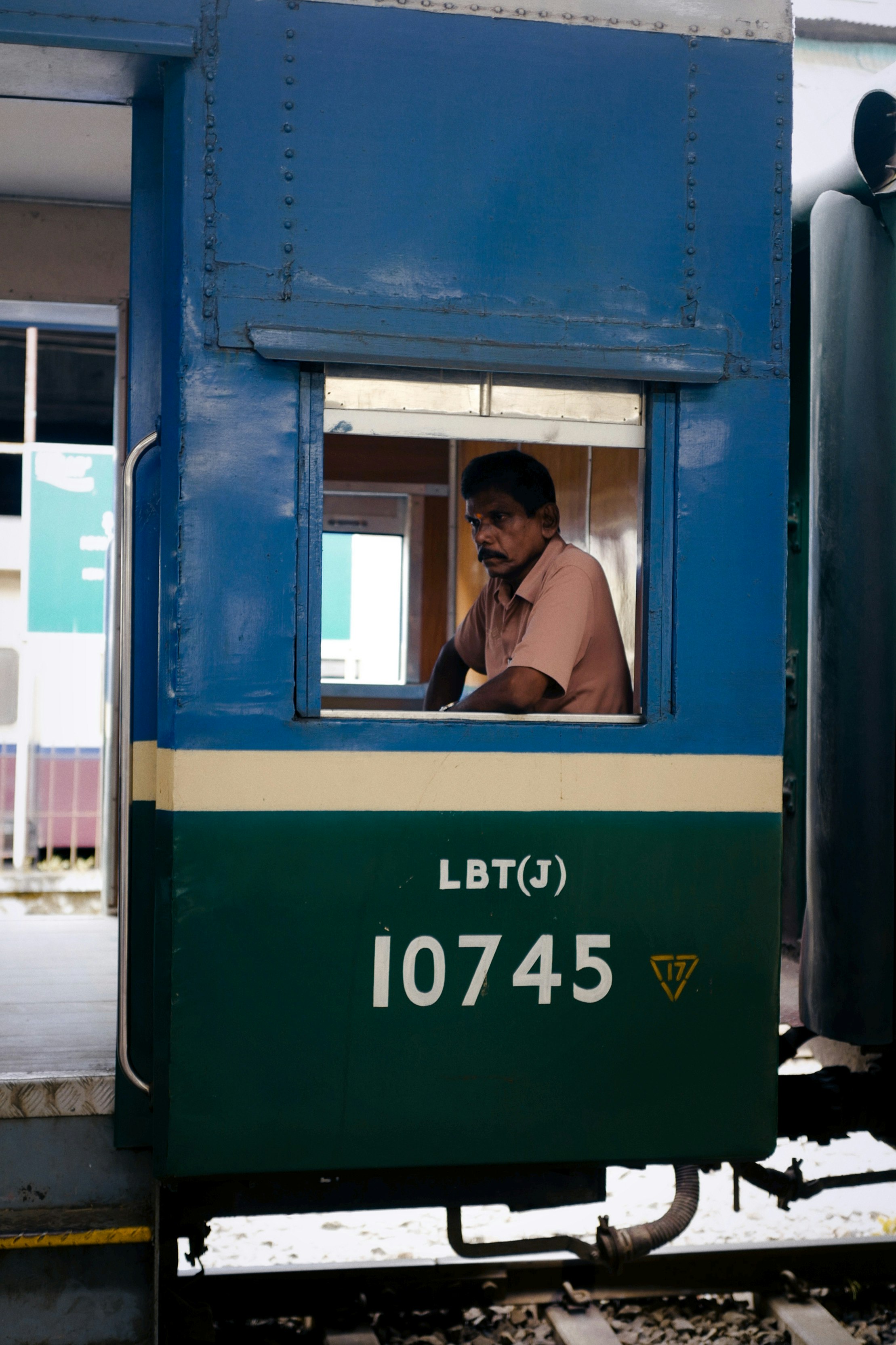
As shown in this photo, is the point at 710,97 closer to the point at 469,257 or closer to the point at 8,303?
the point at 469,257

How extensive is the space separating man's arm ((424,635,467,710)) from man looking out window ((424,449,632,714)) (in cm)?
6

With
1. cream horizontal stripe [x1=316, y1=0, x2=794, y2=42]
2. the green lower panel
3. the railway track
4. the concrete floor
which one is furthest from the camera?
the railway track

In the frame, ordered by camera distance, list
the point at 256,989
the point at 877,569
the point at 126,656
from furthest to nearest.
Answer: the point at 877,569 → the point at 126,656 → the point at 256,989

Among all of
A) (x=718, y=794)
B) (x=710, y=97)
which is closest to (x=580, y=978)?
(x=718, y=794)

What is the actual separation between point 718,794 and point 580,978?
51 centimetres

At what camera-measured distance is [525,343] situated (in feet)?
8.61

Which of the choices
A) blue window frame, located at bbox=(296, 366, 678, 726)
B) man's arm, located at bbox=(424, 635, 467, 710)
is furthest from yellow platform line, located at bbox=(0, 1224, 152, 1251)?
man's arm, located at bbox=(424, 635, 467, 710)

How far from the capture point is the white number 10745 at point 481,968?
8.47 feet

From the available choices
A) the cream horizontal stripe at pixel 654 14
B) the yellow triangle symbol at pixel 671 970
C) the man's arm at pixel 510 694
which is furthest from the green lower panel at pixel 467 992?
the cream horizontal stripe at pixel 654 14

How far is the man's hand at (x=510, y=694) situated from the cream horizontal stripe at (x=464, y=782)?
0.47 ft

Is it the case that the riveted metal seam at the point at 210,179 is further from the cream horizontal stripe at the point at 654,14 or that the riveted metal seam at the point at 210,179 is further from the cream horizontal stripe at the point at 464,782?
the cream horizontal stripe at the point at 464,782

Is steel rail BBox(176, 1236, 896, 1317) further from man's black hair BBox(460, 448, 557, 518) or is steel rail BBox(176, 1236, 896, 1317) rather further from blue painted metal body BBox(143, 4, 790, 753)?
man's black hair BBox(460, 448, 557, 518)

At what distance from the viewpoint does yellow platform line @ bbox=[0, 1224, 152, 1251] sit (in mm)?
2629

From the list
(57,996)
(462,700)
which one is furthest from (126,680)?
(57,996)
